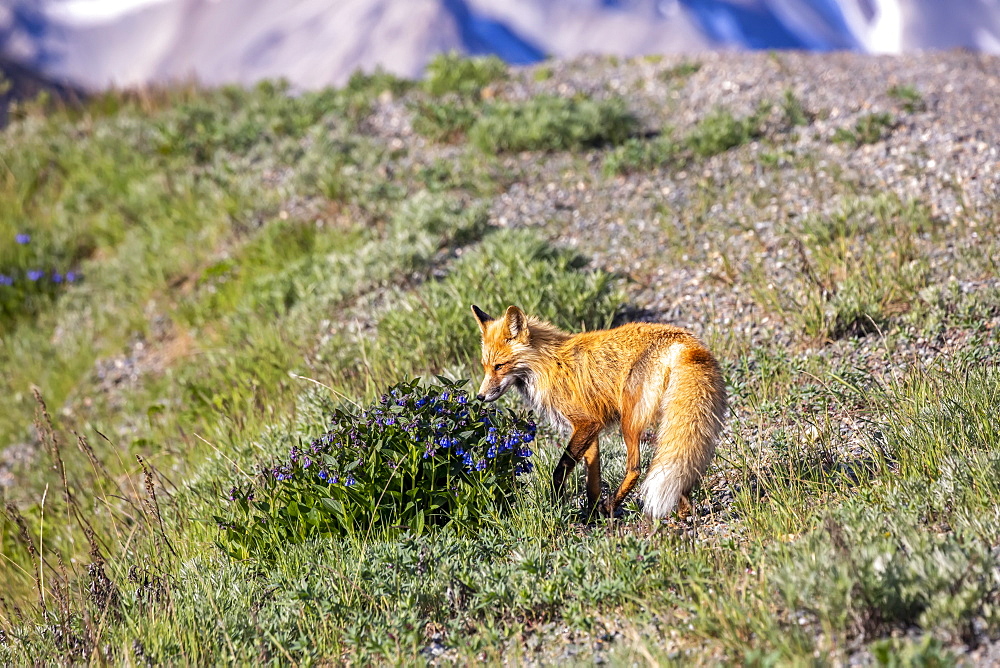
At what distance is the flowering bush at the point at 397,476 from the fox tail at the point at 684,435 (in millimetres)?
916

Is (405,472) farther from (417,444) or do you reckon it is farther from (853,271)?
(853,271)

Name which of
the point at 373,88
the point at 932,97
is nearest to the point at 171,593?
the point at 932,97

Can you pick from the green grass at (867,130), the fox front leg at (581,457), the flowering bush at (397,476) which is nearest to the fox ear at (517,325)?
the flowering bush at (397,476)

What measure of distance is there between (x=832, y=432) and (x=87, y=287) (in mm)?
10211

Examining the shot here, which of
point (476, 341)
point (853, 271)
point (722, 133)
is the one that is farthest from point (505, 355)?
point (722, 133)

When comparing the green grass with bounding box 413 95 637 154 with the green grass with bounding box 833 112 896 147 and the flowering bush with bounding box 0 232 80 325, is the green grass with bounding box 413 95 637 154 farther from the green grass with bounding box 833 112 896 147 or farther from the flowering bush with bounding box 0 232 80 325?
the flowering bush with bounding box 0 232 80 325

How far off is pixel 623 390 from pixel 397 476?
4.58ft

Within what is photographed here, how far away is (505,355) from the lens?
4.98 m

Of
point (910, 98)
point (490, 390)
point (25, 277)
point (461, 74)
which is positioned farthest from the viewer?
point (461, 74)

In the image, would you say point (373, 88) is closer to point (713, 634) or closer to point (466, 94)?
point (466, 94)

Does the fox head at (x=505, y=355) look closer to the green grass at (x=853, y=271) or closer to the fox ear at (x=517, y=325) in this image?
the fox ear at (x=517, y=325)

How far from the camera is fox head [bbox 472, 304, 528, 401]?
4949 millimetres

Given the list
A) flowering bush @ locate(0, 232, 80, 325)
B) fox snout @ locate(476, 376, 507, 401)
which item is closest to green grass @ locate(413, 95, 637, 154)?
flowering bush @ locate(0, 232, 80, 325)

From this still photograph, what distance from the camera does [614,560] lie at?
3.98 m
